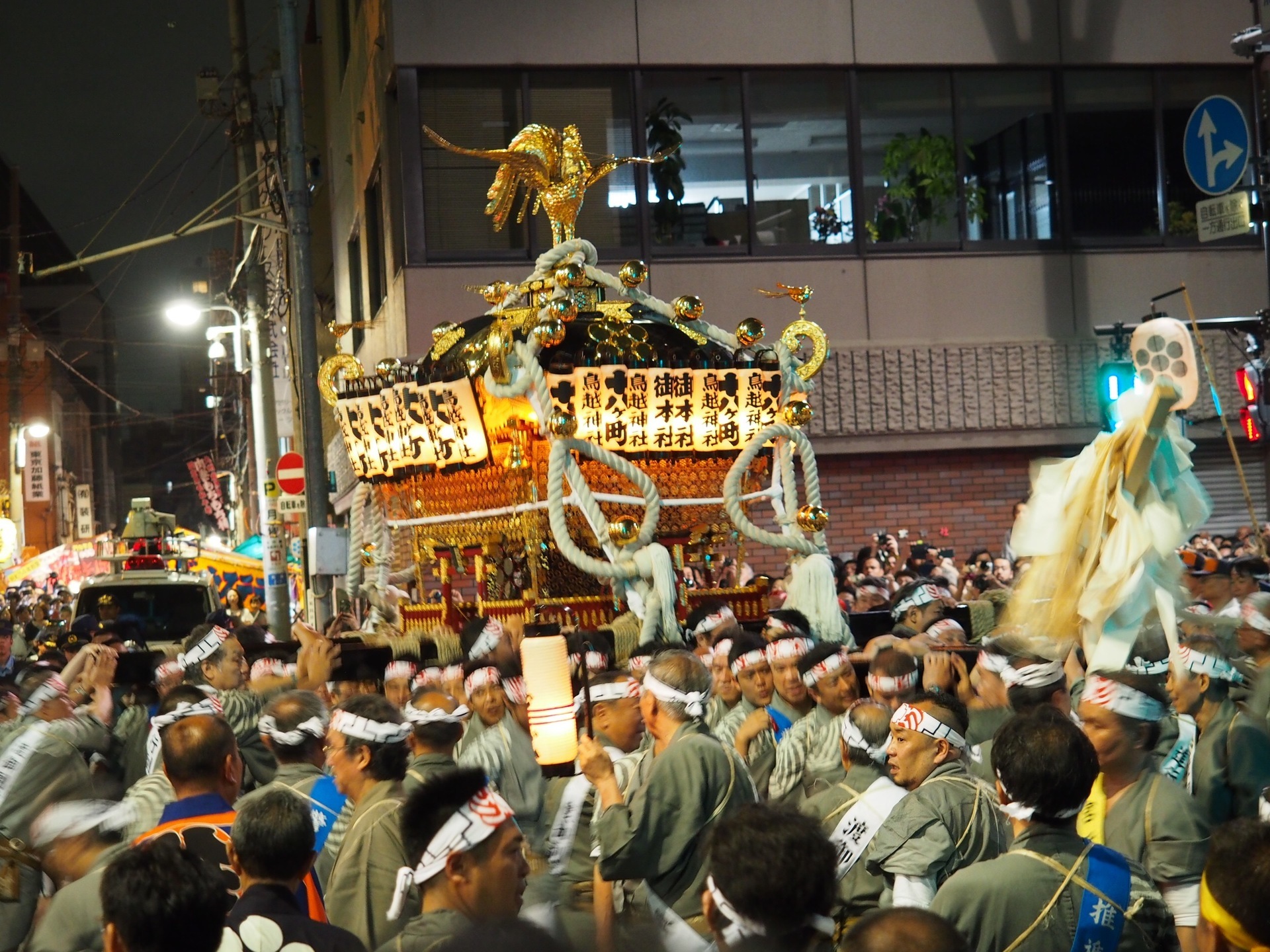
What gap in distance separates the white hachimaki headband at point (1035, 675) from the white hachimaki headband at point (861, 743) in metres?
0.93

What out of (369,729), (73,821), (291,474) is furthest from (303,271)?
(73,821)

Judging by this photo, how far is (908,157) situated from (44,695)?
13.9 metres

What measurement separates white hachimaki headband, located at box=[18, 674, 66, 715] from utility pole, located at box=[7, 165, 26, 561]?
45448 mm

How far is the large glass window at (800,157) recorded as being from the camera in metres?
18.4

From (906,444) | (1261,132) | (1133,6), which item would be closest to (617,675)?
(1261,132)

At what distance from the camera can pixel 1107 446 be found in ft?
21.0

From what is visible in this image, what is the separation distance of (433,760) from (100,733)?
3.00 metres

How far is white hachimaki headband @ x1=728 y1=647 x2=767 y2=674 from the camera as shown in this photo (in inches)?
299

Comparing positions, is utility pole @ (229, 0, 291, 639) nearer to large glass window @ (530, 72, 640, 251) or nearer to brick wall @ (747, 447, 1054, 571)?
large glass window @ (530, 72, 640, 251)

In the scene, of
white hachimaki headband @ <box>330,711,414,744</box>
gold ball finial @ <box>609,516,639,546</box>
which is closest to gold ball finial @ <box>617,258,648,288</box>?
gold ball finial @ <box>609,516,639,546</box>

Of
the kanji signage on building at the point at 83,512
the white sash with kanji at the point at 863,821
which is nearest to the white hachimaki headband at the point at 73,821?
the white sash with kanji at the point at 863,821

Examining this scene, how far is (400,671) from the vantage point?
9398 mm

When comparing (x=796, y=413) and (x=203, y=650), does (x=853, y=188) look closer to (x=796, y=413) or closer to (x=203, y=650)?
(x=796, y=413)

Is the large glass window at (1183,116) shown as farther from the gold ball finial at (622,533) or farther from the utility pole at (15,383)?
the utility pole at (15,383)
